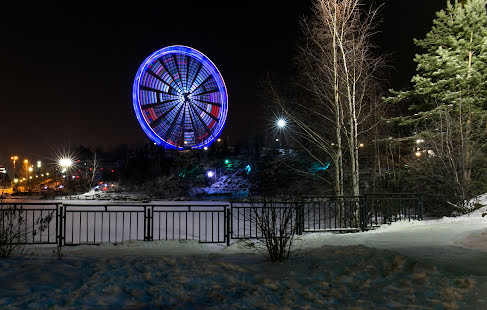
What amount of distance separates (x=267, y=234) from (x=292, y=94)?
9083 millimetres

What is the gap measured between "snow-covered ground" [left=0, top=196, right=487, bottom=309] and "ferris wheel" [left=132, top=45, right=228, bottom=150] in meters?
28.4

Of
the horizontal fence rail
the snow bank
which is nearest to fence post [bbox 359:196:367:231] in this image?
the horizontal fence rail

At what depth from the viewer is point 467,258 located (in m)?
5.47

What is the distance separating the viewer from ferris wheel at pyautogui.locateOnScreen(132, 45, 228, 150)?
108 feet

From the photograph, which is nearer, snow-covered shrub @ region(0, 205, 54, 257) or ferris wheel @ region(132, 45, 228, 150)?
snow-covered shrub @ region(0, 205, 54, 257)

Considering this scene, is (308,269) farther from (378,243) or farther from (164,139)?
(164,139)

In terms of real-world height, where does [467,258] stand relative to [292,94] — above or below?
below

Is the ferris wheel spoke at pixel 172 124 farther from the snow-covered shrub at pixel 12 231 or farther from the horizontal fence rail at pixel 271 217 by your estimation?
the snow-covered shrub at pixel 12 231

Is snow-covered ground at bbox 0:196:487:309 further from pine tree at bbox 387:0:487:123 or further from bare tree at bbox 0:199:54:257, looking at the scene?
pine tree at bbox 387:0:487:123

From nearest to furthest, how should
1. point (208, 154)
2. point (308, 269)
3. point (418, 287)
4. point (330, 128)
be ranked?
point (418, 287) → point (308, 269) → point (330, 128) → point (208, 154)

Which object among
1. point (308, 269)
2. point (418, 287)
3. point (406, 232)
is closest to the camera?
point (418, 287)

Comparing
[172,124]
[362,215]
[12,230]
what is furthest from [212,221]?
[172,124]

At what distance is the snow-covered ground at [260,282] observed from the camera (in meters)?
3.71

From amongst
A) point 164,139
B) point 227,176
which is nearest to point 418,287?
point 164,139
